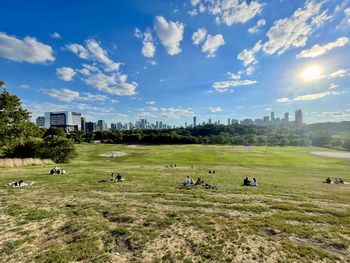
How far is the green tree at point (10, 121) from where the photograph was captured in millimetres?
37000

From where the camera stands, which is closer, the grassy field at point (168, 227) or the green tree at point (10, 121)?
the grassy field at point (168, 227)

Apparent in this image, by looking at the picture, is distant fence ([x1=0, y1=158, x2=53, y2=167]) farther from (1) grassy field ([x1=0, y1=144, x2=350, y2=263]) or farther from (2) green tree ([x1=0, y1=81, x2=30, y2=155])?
(1) grassy field ([x1=0, y1=144, x2=350, y2=263])

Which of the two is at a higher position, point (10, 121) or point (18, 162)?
point (10, 121)

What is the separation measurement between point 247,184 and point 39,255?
838 inches

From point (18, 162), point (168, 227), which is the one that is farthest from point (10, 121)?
point (168, 227)

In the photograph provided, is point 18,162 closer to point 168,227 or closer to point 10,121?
point 10,121

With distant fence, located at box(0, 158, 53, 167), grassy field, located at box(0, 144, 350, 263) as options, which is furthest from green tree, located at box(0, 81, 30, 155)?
grassy field, located at box(0, 144, 350, 263)

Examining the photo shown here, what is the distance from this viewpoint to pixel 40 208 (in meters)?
13.9

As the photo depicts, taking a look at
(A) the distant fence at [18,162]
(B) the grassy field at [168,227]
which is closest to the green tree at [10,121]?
(A) the distant fence at [18,162]

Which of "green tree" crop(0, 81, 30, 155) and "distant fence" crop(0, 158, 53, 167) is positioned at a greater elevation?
"green tree" crop(0, 81, 30, 155)

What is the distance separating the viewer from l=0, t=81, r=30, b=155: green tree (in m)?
37.0

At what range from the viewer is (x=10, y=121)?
38656mm

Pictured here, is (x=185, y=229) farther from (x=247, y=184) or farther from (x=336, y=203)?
(x=247, y=184)

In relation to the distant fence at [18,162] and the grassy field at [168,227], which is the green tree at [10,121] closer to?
the distant fence at [18,162]
